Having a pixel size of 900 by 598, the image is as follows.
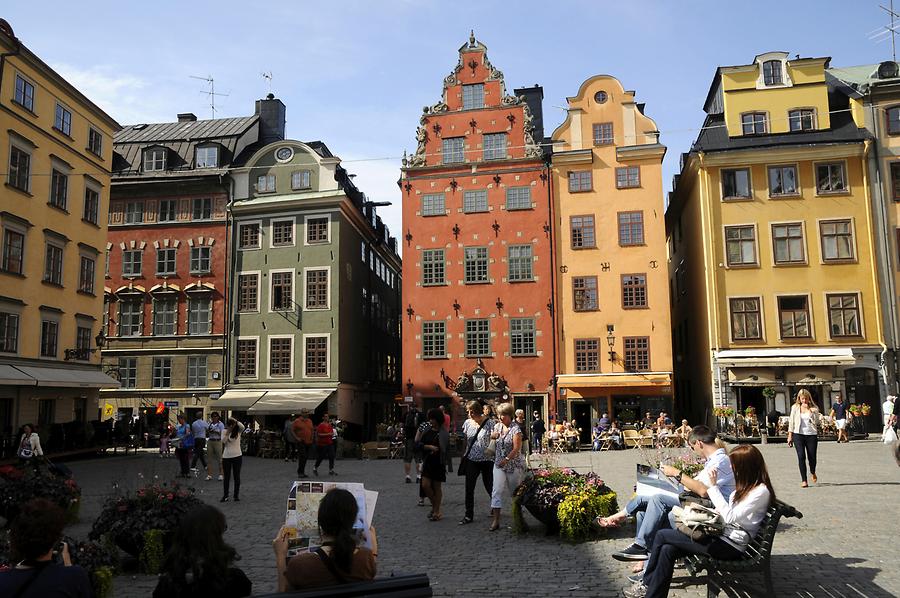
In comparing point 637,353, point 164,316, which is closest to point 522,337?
point 637,353

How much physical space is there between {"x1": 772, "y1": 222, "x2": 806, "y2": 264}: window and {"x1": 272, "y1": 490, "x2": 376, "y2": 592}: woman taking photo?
3240 centimetres

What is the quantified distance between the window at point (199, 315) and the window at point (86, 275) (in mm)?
6032

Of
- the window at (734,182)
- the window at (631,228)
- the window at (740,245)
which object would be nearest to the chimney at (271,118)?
the window at (631,228)

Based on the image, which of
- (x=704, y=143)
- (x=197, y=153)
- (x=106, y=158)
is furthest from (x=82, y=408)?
(x=704, y=143)

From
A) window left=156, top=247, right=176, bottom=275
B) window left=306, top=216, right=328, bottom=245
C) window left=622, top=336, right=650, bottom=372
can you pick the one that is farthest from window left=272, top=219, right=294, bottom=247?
window left=622, top=336, right=650, bottom=372

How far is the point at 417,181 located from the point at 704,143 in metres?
13.9

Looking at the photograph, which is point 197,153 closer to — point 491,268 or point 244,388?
point 244,388

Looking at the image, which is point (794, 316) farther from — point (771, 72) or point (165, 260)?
point (165, 260)

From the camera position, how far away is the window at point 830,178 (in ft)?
108

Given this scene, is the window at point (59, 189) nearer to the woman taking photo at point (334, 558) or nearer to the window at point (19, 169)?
the window at point (19, 169)

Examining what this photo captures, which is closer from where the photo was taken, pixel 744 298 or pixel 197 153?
pixel 744 298

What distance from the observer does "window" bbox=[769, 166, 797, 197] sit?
33.3 metres

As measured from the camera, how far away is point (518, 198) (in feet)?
117

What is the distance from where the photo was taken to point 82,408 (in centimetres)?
3181
